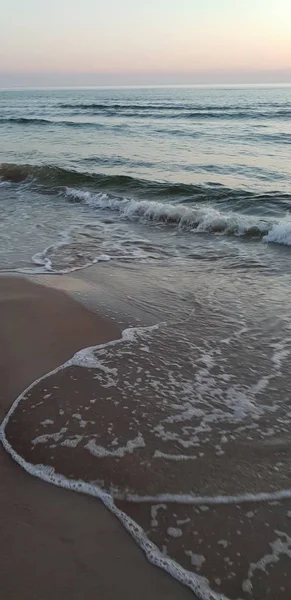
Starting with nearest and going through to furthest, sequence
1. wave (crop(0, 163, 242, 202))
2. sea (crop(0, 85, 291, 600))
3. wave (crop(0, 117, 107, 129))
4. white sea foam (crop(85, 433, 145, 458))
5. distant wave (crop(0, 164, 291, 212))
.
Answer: sea (crop(0, 85, 291, 600)) < white sea foam (crop(85, 433, 145, 458)) < distant wave (crop(0, 164, 291, 212)) < wave (crop(0, 163, 242, 202)) < wave (crop(0, 117, 107, 129))

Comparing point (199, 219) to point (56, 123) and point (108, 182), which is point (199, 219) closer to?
point (108, 182)

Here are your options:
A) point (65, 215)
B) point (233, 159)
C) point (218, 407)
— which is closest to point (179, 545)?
point (218, 407)

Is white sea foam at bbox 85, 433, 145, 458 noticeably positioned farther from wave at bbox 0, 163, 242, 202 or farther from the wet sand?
wave at bbox 0, 163, 242, 202

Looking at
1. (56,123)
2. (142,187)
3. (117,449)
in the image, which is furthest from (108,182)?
(56,123)

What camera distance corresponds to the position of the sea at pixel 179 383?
2.27m

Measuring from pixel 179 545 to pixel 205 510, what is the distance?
0.24 meters

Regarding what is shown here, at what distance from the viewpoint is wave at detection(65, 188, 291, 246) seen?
25.3 feet

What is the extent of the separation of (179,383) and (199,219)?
5.45 meters

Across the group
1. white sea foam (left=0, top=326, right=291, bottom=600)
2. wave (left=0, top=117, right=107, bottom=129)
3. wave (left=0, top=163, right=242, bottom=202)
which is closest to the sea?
white sea foam (left=0, top=326, right=291, bottom=600)

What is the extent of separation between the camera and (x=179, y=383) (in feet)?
11.4

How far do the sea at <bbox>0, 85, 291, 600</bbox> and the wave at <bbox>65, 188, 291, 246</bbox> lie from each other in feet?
0.10

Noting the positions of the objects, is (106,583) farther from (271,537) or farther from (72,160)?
(72,160)

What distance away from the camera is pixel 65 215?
919 cm

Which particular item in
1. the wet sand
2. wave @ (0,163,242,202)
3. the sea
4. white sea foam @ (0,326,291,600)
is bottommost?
wave @ (0,163,242,202)
